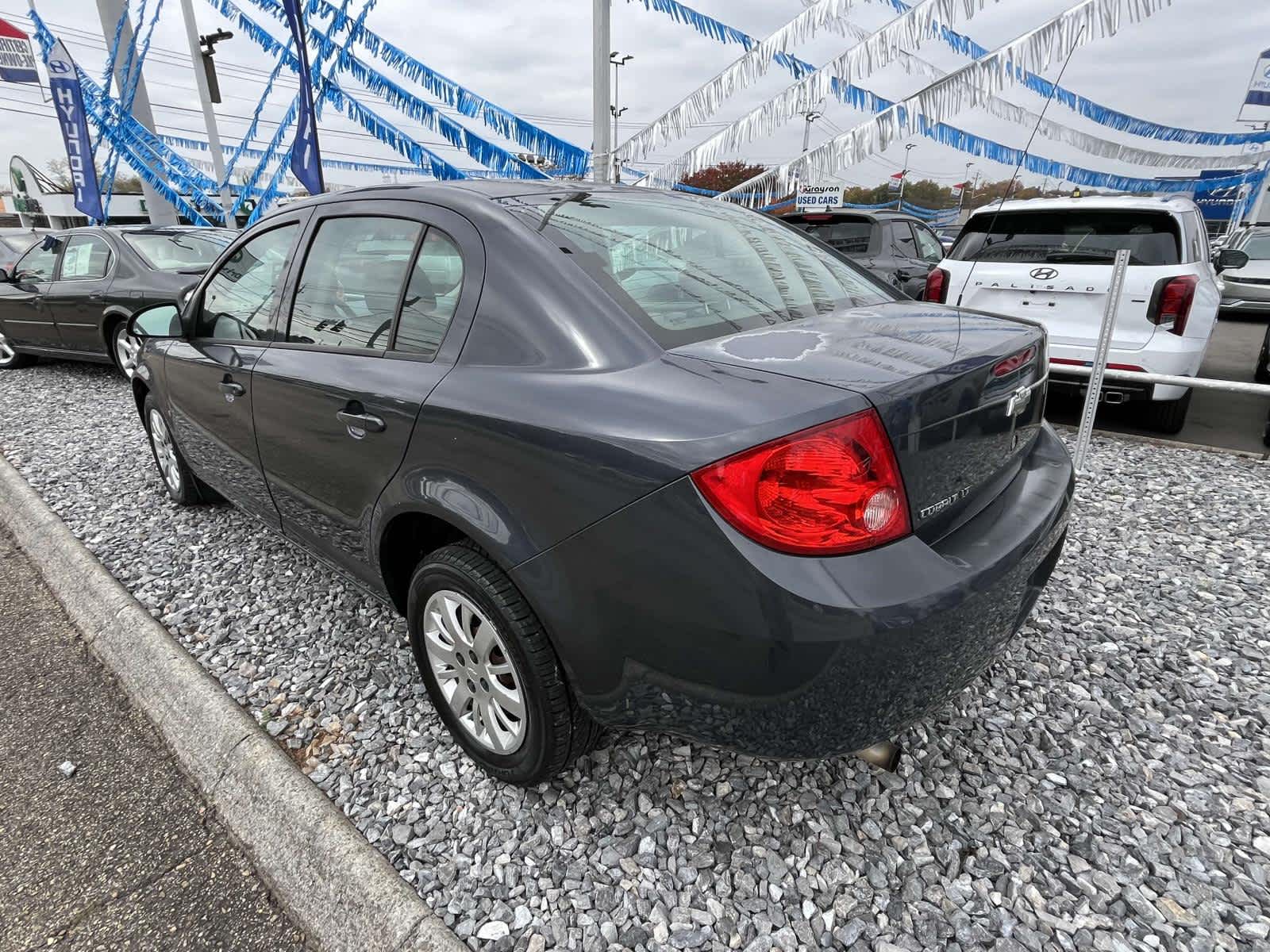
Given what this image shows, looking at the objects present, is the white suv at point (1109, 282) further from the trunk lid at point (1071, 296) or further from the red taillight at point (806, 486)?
the red taillight at point (806, 486)

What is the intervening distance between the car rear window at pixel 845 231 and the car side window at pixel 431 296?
6.64m

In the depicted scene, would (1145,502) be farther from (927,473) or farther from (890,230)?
(890,230)

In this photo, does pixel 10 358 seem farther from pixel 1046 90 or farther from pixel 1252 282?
pixel 1252 282

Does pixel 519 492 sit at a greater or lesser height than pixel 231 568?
greater

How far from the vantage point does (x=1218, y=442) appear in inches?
201

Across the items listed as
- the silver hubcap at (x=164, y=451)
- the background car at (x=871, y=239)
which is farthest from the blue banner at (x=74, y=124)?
the background car at (x=871, y=239)

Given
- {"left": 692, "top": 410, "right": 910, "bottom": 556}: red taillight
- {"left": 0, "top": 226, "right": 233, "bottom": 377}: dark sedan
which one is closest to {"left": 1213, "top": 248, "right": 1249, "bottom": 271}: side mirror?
{"left": 692, "top": 410, "right": 910, "bottom": 556}: red taillight

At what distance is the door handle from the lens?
2023 millimetres

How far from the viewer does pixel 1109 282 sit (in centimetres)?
445

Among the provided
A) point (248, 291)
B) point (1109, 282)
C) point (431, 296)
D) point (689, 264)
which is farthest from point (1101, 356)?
point (248, 291)

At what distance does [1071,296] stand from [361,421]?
470 cm

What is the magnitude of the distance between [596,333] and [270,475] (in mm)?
1680

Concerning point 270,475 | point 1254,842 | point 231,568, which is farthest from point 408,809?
point 1254,842

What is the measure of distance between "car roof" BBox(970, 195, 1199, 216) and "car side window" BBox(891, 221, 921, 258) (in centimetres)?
284
